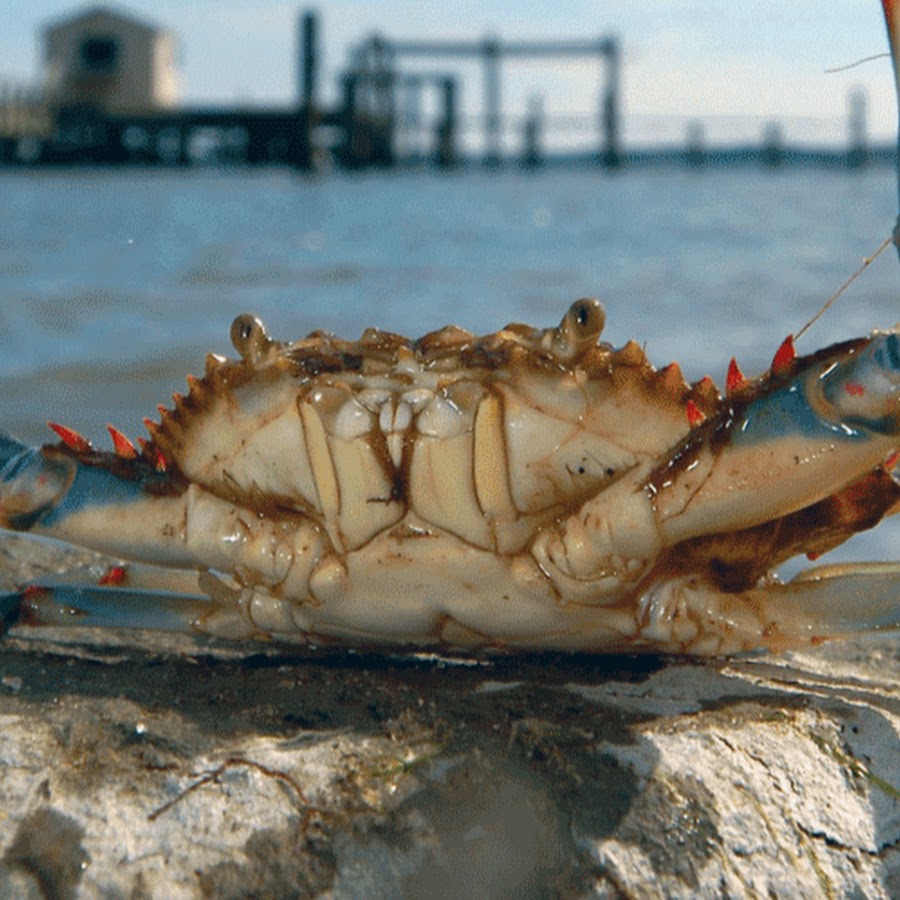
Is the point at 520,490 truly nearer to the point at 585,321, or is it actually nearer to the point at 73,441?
the point at 585,321

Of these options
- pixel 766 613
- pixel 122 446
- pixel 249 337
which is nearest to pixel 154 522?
pixel 122 446

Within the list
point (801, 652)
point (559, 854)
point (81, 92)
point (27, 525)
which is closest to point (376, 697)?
point (559, 854)

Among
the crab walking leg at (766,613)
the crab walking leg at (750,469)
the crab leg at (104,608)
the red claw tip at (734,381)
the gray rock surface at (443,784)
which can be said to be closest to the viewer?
the gray rock surface at (443,784)

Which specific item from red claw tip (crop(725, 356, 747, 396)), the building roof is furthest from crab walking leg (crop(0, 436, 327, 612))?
the building roof

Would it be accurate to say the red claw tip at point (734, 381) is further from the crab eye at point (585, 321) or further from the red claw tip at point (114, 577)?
the red claw tip at point (114, 577)

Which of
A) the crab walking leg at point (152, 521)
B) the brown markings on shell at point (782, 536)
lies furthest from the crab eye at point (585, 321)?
the crab walking leg at point (152, 521)
